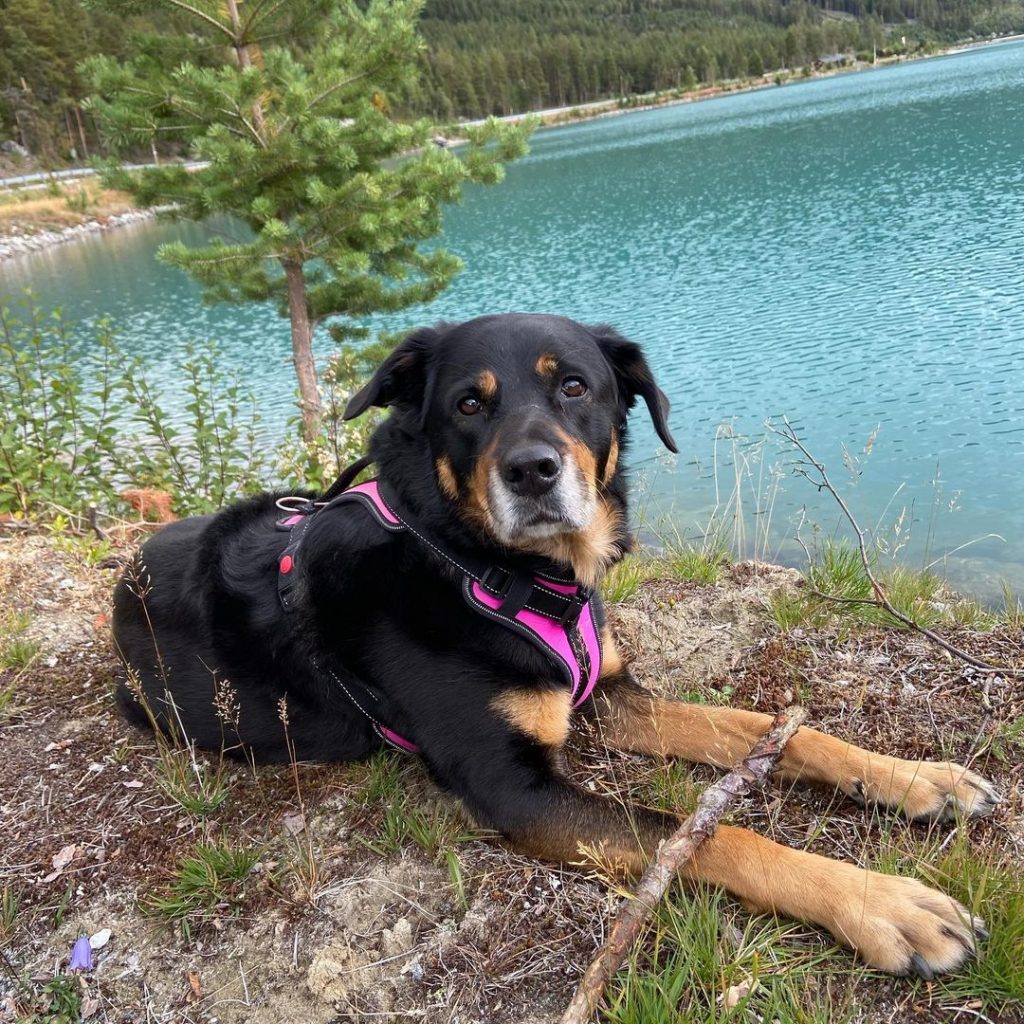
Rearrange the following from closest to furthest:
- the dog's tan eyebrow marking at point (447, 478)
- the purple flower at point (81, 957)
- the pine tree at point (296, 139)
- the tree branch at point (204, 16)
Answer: the purple flower at point (81, 957) → the dog's tan eyebrow marking at point (447, 478) → the pine tree at point (296, 139) → the tree branch at point (204, 16)

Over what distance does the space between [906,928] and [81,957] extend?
2.77 m

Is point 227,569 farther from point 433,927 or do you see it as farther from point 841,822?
point 841,822

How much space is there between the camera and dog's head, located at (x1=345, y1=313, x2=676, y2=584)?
3.03 m

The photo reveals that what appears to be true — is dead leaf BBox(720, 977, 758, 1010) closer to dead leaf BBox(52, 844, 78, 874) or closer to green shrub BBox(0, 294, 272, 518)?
dead leaf BBox(52, 844, 78, 874)

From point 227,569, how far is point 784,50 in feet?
575

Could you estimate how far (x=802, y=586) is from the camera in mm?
5062

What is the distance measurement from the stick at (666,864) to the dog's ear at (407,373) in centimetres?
212

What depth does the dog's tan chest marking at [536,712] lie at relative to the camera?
2900mm

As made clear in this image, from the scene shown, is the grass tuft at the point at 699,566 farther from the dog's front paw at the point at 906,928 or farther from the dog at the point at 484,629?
the dog's front paw at the point at 906,928

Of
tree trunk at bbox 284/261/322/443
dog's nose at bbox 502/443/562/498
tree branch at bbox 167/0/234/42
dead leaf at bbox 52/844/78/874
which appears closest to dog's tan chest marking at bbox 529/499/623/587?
dog's nose at bbox 502/443/562/498

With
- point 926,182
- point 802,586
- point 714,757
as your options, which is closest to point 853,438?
point 802,586

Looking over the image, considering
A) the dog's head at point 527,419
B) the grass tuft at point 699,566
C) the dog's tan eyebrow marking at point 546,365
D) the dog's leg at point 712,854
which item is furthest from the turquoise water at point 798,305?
the dog's leg at point 712,854

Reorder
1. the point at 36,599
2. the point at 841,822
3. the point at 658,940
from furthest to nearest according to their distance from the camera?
the point at 36,599 → the point at 841,822 → the point at 658,940

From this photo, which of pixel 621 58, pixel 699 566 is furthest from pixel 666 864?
pixel 621 58
